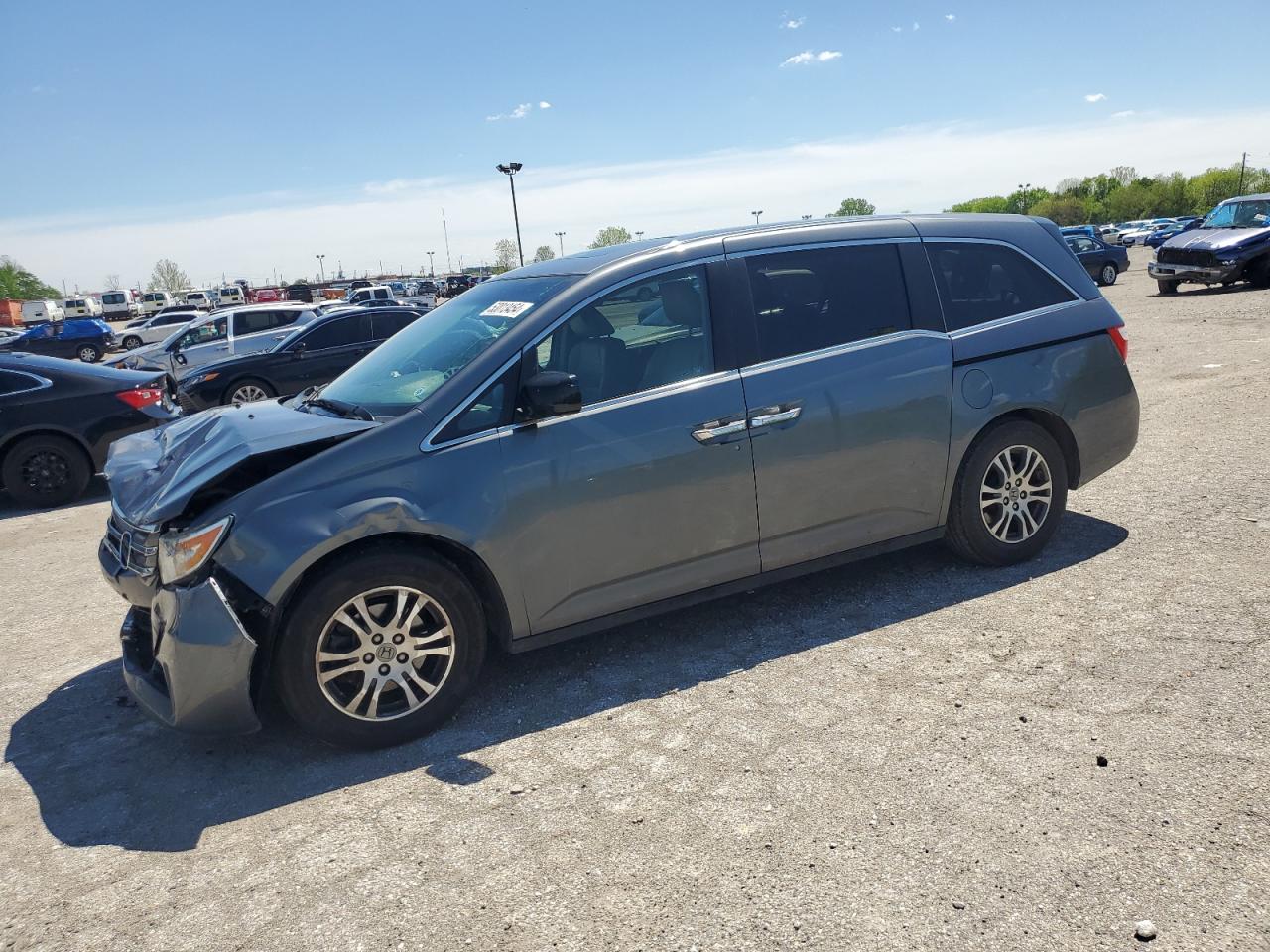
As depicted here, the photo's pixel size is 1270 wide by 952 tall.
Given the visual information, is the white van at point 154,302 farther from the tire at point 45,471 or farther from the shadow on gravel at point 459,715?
the shadow on gravel at point 459,715

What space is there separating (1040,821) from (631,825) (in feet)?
4.19

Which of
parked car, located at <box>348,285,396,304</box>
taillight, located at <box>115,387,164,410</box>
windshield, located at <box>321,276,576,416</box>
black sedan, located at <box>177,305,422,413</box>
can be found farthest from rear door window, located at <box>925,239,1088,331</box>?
parked car, located at <box>348,285,396,304</box>

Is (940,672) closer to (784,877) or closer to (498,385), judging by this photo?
(784,877)

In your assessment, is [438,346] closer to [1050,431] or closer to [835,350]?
[835,350]

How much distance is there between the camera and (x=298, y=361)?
43.4 ft

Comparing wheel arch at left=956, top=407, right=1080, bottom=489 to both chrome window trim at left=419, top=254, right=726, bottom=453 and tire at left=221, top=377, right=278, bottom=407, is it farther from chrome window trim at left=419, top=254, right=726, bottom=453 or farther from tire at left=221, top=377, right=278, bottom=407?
tire at left=221, top=377, right=278, bottom=407

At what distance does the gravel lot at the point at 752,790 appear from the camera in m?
2.62

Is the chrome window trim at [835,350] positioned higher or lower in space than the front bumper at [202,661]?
higher

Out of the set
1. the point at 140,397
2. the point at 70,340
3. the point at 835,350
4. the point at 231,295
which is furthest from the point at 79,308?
the point at 835,350

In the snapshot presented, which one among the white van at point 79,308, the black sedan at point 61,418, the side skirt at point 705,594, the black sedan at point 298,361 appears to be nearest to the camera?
the side skirt at point 705,594

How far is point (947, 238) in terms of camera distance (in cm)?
493

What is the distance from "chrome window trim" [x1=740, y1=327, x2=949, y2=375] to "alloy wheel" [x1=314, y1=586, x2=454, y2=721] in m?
1.79

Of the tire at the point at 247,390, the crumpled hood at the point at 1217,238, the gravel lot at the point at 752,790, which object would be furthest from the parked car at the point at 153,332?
the gravel lot at the point at 752,790

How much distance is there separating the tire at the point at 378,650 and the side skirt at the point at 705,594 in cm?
29
